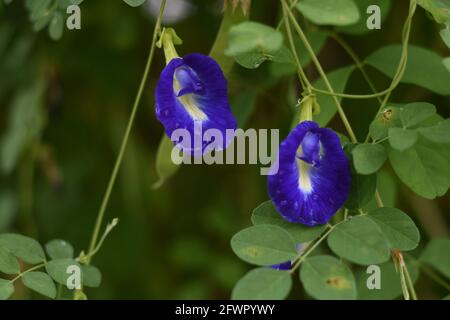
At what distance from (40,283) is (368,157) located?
0.44 meters

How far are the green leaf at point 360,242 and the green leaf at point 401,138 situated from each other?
0.30 ft

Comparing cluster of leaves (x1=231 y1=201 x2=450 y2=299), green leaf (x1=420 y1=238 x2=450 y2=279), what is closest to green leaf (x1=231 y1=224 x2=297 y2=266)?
cluster of leaves (x1=231 y1=201 x2=450 y2=299)

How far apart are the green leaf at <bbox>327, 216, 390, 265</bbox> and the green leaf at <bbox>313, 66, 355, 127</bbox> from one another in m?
0.24

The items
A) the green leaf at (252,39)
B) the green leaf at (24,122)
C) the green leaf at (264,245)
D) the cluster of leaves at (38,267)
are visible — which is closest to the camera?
the green leaf at (252,39)

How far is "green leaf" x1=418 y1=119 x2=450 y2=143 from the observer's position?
3.19ft

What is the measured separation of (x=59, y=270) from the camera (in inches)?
42.2

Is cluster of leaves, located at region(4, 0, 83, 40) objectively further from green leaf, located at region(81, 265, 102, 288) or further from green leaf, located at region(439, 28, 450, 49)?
green leaf, located at region(439, 28, 450, 49)

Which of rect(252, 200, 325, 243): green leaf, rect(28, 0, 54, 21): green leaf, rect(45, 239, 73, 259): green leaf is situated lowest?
rect(45, 239, 73, 259): green leaf

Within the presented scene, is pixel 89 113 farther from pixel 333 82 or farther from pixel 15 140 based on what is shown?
pixel 333 82

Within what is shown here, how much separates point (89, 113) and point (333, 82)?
3.72ft

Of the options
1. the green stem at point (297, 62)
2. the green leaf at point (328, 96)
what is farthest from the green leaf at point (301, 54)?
the green stem at point (297, 62)

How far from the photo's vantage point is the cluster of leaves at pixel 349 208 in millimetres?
873

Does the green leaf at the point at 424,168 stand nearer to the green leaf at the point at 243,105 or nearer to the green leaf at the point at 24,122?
the green leaf at the point at 243,105
